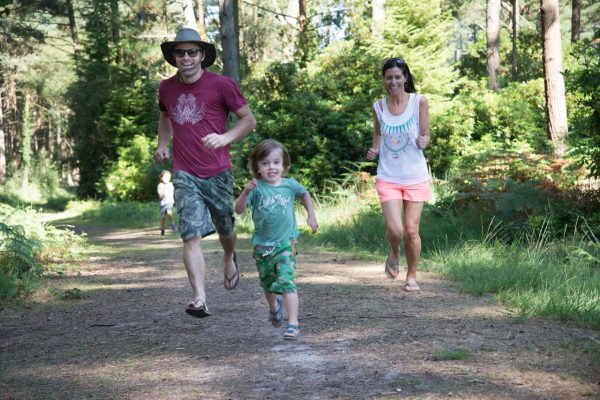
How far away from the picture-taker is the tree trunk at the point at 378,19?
21.9 m

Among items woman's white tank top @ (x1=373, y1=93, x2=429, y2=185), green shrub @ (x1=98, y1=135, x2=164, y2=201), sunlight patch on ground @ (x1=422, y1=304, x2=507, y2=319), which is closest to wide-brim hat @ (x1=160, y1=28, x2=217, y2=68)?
woman's white tank top @ (x1=373, y1=93, x2=429, y2=185)

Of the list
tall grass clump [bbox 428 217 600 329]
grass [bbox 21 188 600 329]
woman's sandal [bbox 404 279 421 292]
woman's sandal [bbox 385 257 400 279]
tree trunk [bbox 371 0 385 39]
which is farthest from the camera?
tree trunk [bbox 371 0 385 39]

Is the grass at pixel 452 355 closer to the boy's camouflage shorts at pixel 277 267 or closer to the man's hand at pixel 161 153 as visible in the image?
the boy's camouflage shorts at pixel 277 267

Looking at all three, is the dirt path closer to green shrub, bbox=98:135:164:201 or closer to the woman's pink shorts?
the woman's pink shorts

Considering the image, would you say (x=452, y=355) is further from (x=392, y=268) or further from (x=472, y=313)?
(x=392, y=268)

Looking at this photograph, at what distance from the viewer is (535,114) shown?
2042 cm

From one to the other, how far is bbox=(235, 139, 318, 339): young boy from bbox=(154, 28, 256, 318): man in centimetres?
60

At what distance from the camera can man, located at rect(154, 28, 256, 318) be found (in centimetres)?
646

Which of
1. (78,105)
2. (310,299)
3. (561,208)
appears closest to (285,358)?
(310,299)

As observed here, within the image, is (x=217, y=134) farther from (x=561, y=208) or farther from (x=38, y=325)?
(x=561, y=208)

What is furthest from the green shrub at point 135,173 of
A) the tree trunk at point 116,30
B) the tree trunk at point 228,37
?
the tree trunk at point 228,37

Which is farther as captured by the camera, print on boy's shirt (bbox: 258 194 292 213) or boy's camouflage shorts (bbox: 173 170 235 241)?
boy's camouflage shorts (bbox: 173 170 235 241)

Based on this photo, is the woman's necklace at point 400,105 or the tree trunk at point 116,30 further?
the tree trunk at point 116,30

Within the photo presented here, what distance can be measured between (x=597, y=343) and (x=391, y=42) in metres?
18.0
